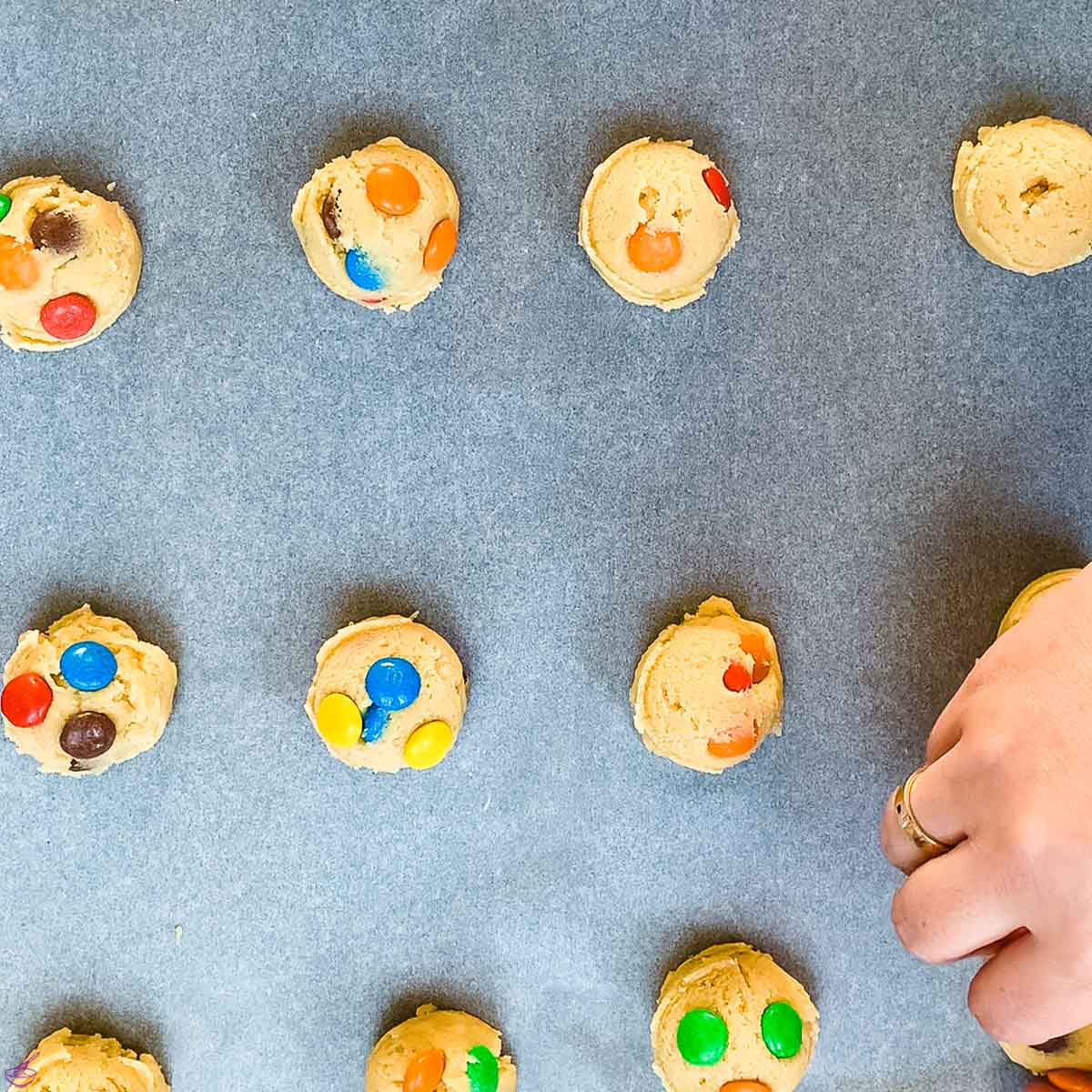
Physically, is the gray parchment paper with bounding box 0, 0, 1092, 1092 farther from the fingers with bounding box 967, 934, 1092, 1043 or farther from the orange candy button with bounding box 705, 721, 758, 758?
the fingers with bounding box 967, 934, 1092, 1043

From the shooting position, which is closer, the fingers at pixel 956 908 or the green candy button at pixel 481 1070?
the fingers at pixel 956 908

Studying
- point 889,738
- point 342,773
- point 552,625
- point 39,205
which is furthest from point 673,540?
point 39,205

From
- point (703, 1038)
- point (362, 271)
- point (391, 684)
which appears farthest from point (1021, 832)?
point (362, 271)

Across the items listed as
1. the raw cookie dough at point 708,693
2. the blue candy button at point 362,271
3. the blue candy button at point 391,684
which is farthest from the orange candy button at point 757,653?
the blue candy button at point 362,271

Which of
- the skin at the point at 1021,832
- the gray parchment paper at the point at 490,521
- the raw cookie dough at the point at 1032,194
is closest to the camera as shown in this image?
the skin at the point at 1021,832

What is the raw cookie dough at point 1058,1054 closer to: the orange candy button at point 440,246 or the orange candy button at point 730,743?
the orange candy button at point 730,743

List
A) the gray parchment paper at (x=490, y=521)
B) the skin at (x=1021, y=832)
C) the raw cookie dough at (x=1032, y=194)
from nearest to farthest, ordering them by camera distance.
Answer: the skin at (x=1021, y=832), the raw cookie dough at (x=1032, y=194), the gray parchment paper at (x=490, y=521)
